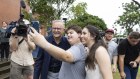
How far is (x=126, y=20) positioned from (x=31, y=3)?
36.5 meters

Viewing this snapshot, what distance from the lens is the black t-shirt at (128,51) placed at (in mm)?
8656

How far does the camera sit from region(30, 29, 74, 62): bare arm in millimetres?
4176

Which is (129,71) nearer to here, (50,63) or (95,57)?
(50,63)

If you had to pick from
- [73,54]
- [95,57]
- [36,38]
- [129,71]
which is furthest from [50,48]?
[129,71]

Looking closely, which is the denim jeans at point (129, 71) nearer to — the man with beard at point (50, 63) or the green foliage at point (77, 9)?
the man with beard at point (50, 63)

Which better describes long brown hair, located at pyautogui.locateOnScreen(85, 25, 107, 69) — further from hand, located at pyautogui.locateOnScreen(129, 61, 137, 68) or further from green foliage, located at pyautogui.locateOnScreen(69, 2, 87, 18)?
green foliage, located at pyautogui.locateOnScreen(69, 2, 87, 18)

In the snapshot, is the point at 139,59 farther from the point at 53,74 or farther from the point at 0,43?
the point at 0,43

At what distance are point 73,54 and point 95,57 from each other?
36 centimetres

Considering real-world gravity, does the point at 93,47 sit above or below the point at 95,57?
above

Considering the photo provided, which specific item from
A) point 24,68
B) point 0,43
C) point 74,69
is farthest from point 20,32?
point 0,43

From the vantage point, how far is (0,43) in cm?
1372

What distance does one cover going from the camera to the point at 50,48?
4367mm

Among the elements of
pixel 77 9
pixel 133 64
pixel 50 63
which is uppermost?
pixel 77 9

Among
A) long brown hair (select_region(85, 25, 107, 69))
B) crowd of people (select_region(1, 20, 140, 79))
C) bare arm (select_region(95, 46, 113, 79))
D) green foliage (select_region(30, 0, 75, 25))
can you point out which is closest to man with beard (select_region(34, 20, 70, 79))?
crowd of people (select_region(1, 20, 140, 79))
